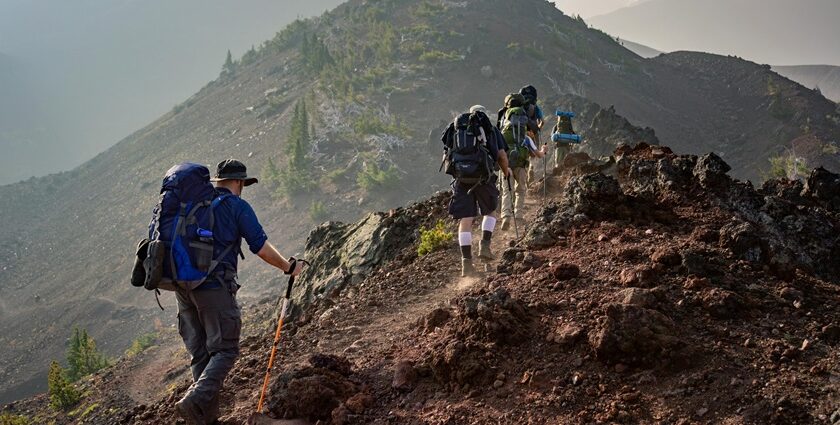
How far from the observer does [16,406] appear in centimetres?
2345

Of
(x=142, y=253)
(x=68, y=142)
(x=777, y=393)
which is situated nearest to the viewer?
(x=777, y=393)

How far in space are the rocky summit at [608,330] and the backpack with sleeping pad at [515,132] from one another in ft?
7.22

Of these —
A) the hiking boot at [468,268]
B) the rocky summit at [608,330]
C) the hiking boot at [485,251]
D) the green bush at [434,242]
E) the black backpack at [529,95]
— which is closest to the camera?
the rocky summit at [608,330]

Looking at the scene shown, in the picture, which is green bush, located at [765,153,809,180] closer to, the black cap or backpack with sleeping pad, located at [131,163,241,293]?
the black cap

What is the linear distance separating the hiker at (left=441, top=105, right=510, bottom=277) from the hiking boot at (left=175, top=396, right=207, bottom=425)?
4098 millimetres

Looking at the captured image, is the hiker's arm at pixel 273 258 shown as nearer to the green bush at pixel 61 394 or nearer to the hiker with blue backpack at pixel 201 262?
the hiker with blue backpack at pixel 201 262

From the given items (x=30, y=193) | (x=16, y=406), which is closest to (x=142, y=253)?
(x=16, y=406)

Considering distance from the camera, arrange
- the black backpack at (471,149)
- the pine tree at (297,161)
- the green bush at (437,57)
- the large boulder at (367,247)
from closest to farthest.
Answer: the black backpack at (471,149) < the large boulder at (367,247) < the pine tree at (297,161) < the green bush at (437,57)

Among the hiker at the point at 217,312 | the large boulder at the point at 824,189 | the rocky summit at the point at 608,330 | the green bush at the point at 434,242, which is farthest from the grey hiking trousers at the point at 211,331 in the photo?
the large boulder at the point at 824,189

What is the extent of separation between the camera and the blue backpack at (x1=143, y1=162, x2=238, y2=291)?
188 inches

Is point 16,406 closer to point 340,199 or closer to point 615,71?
point 340,199

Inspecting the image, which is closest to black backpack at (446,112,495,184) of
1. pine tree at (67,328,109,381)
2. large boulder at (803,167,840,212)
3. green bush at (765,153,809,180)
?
large boulder at (803,167,840,212)

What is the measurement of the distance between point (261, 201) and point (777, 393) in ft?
Answer: 174

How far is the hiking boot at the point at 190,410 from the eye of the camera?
4812 millimetres
